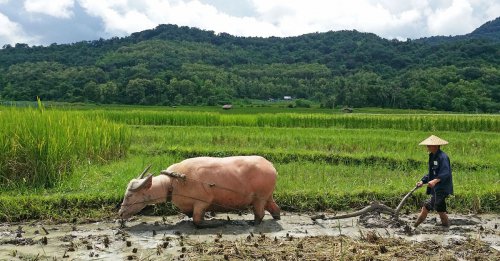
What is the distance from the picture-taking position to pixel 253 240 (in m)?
6.03

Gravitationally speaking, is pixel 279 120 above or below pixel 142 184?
below

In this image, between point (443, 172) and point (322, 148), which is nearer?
point (443, 172)

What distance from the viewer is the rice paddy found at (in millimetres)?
7980

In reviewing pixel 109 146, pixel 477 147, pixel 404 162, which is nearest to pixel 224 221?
pixel 109 146

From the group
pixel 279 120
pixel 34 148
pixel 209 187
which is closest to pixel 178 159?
pixel 34 148

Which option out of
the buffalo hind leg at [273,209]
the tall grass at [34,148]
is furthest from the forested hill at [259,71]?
the buffalo hind leg at [273,209]

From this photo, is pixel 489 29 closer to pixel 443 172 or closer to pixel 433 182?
pixel 443 172

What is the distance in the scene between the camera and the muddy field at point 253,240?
17.9ft

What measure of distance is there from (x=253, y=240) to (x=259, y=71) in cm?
7961

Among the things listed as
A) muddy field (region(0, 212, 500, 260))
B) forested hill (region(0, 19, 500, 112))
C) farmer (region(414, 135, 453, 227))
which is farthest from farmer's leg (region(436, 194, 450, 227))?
forested hill (region(0, 19, 500, 112))

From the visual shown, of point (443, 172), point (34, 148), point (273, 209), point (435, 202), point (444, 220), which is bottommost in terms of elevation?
point (444, 220)

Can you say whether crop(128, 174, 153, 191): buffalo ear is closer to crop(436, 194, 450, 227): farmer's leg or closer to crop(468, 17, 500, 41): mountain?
crop(436, 194, 450, 227): farmer's leg

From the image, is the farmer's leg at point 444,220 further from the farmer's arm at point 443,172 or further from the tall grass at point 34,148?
the tall grass at point 34,148

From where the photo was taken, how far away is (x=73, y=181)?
28.7 feet
